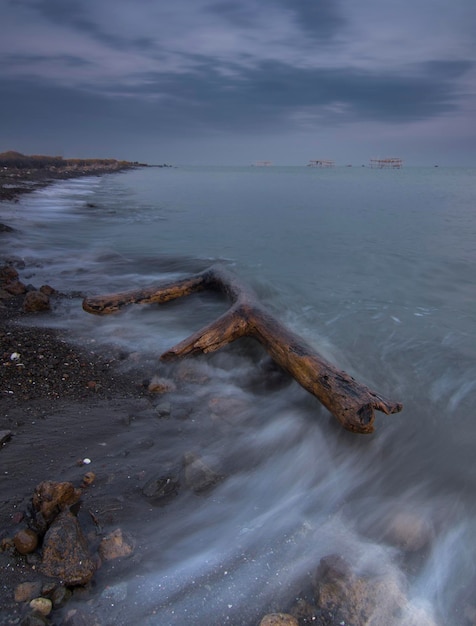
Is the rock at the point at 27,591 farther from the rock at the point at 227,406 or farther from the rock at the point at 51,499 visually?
the rock at the point at 227,406

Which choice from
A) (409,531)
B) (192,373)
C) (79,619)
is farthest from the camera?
(192,373)

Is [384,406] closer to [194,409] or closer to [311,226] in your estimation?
[194,409]

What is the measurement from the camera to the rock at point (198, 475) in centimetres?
330

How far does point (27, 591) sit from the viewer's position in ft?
7.46

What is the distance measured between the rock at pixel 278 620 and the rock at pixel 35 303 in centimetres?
562

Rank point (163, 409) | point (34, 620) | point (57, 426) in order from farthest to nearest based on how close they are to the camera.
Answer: point (163, 409) < point (57, 426) < point (34, 620)

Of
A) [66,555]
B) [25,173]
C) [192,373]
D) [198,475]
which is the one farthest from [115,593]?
[25,173]

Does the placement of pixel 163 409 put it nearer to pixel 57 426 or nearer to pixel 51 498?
pixel 57 426

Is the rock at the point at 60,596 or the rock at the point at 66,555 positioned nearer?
the rock at the point at 60,596

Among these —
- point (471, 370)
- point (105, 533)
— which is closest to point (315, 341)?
point (471, 370)

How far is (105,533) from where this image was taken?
2742 millimetres

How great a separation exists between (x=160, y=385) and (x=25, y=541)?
2.15 meters

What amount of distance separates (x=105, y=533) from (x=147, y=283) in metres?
7.17

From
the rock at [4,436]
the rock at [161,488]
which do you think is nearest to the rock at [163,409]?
the rock at [161,488]
